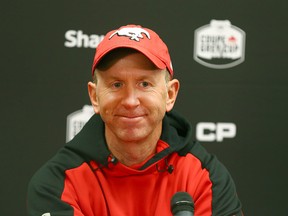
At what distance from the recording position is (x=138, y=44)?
49.2 inches

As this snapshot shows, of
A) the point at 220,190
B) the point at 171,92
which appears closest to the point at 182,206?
the point at 220,190

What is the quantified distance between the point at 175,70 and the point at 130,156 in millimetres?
601

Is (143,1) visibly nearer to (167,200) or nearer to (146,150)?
(146,150)

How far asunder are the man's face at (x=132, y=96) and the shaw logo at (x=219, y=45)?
Answer: 25.1 inches

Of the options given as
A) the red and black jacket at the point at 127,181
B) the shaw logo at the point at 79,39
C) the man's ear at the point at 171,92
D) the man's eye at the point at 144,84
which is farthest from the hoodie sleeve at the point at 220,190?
the shaw logo at the point at 79,39

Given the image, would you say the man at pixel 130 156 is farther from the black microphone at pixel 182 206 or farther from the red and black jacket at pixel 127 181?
the black microphone at pixel 182 206

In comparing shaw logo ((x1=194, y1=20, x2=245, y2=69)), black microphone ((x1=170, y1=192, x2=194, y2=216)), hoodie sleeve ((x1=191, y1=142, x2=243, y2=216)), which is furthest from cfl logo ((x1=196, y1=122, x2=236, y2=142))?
black microphone ((x1=170, y1=192, x2=194, y2=216))

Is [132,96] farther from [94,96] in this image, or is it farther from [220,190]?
[220,190]

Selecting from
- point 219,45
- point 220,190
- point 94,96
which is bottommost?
point 220,190

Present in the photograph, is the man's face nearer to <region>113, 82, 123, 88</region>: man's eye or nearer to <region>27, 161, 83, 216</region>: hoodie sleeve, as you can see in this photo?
<region>113, 82, 123, 88</region>: man's eye

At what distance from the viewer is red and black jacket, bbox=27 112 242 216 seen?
1308 millimetres

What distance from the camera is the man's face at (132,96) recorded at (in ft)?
4.10

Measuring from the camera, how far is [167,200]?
137cm

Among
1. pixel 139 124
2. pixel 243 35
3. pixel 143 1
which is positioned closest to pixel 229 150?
pixel 243 35
